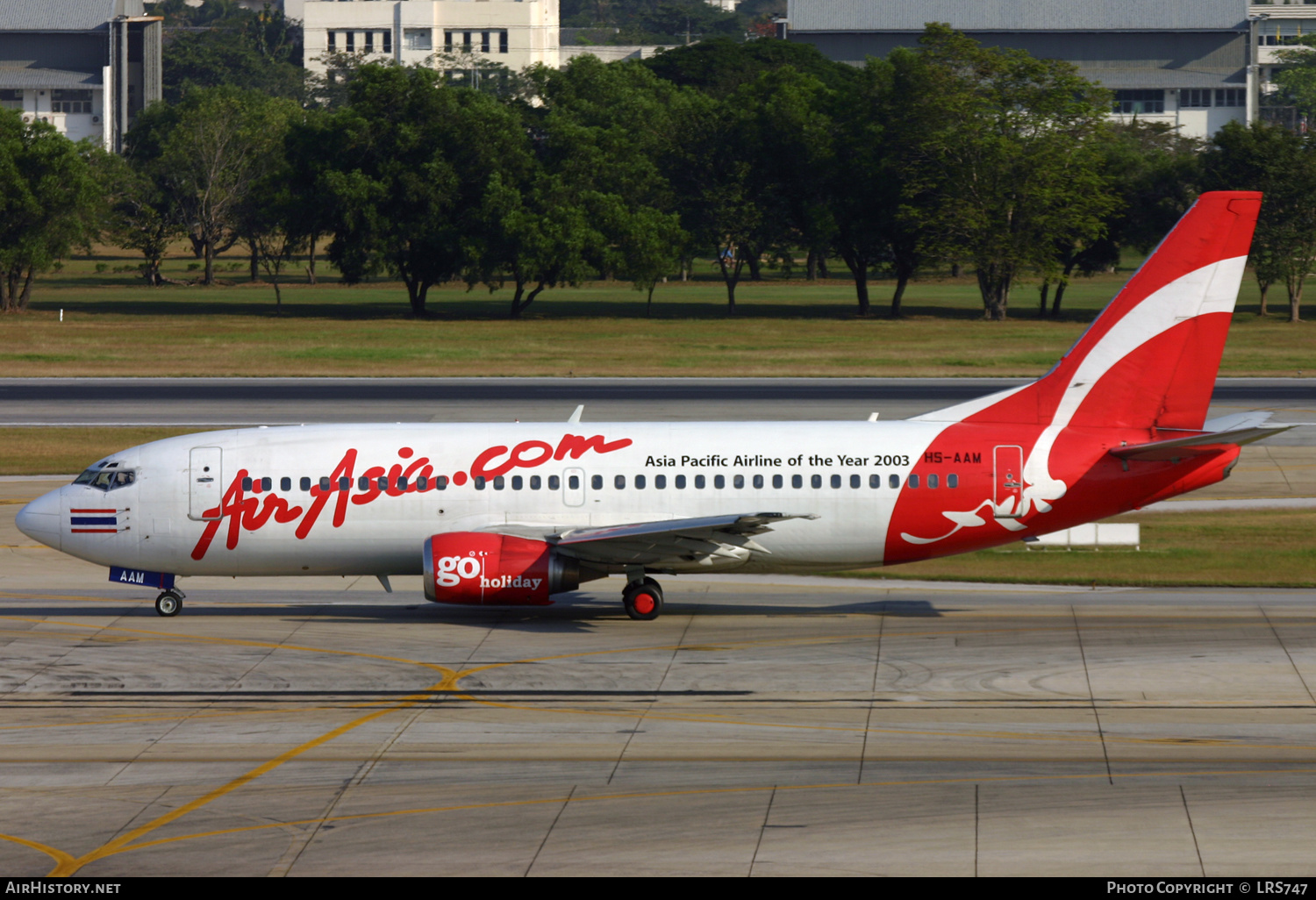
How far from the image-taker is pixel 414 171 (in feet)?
347

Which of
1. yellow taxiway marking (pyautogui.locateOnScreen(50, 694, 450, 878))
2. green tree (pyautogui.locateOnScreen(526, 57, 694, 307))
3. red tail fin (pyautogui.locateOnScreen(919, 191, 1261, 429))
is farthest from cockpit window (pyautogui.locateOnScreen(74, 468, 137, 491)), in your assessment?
green tree (pyautogui.locateOnScreen(526, 57, 694, 307))

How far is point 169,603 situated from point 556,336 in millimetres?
63540

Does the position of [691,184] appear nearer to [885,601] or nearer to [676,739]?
[885,601]

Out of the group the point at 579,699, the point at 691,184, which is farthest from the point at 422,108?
the point at 579,699

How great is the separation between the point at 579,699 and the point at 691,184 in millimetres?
94601

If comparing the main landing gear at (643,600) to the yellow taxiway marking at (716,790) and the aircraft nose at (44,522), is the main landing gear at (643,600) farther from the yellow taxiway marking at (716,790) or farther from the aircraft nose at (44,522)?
the aircraft nose at (44,522)

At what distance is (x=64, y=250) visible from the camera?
109 m

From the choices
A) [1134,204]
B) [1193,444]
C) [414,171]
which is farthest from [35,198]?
[1193,444]

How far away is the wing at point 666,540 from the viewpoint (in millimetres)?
28875

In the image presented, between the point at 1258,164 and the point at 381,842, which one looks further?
the point at 1258,164

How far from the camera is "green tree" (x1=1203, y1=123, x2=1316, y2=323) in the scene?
102 m

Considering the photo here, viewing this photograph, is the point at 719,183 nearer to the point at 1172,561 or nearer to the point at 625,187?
the point at 625,187

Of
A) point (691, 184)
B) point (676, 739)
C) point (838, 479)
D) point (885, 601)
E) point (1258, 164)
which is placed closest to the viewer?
point (676, 739)

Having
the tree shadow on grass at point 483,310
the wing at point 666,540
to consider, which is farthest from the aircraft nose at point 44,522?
the tree shadow on grass at point 483,310
